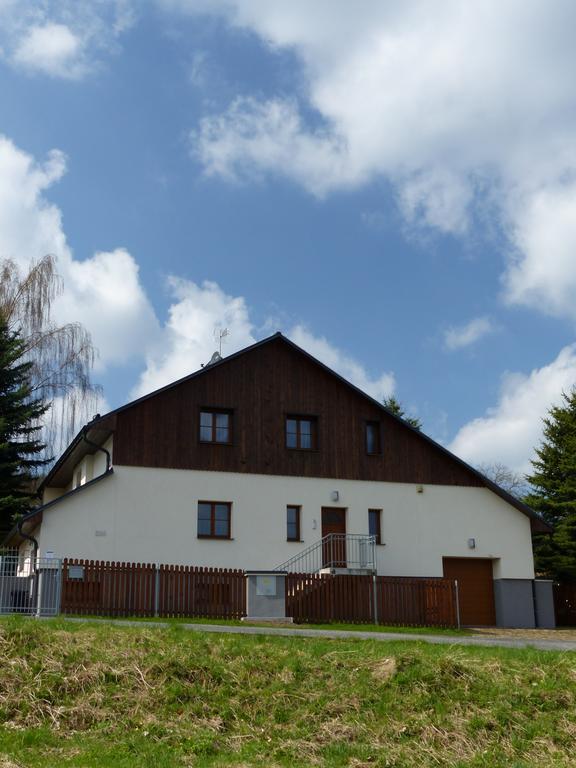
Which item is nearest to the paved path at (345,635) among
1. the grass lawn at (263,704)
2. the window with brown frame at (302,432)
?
the grass lawn at (263,704)

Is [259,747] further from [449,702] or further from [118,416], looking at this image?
[118,416]

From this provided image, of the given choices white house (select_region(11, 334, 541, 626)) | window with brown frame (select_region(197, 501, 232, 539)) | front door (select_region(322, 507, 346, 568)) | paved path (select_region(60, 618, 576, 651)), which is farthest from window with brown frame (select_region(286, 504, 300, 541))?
paved path (select_region(60, 618, 576, 651))

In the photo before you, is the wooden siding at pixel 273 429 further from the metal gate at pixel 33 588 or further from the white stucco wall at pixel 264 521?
the metal gate at pixel 33 588

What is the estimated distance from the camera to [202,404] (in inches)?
1075

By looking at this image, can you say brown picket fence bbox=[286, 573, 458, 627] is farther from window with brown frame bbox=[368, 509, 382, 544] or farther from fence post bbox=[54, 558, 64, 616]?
fence post bbox=[54, 558, 64, 616]

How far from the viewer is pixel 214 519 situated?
26.7 m

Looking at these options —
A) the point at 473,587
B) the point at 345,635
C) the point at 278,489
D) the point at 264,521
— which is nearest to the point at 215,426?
the point at 278,489

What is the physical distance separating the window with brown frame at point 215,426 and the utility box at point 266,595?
4928 millimetres

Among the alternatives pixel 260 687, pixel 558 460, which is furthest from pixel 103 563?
pixel 558 460

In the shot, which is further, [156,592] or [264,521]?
[264,521]

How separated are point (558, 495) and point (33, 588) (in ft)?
72.9

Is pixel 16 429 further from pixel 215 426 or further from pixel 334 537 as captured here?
pixel 334 537

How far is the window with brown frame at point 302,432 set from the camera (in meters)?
28.4

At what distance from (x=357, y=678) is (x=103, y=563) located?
12.6 metres
